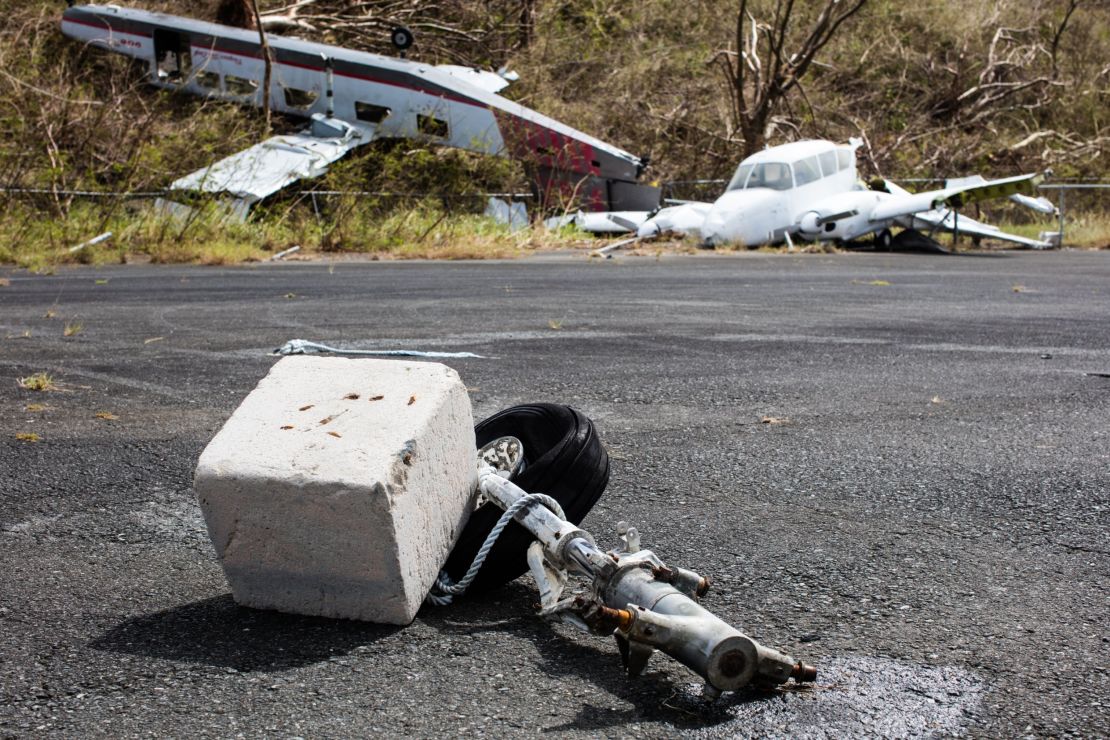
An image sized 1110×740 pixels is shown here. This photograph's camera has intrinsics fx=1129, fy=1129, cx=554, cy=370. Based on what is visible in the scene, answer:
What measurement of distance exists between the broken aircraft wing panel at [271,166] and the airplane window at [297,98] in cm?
196

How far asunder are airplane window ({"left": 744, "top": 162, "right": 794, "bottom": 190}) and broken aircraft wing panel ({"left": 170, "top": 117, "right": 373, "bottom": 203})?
8.79 m

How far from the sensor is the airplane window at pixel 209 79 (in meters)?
27.7

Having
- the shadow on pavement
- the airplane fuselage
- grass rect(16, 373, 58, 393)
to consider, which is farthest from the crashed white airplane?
the shadow on pavement

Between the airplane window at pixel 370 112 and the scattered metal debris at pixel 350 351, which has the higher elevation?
the airplane window at pixel 370 112

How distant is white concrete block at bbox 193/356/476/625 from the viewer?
3.04m

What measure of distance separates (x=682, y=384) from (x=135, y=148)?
20.3 metres

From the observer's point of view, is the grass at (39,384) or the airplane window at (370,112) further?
the airplane window at (370,112)

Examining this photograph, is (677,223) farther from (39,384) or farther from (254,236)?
(39,384)

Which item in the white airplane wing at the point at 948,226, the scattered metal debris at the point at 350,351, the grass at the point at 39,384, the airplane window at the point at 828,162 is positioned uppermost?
the airplane window at the point at 828,162

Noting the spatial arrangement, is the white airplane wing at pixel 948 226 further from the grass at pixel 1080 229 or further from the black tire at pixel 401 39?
the black tire at pixel 401 39

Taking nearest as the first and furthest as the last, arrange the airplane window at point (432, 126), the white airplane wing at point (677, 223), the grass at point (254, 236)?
1. the grass at point (254, 236)
2. the white airplane wing at point (677, 223)
3. the airplane window at point (432, 126)

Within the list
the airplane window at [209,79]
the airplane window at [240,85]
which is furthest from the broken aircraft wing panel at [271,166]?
the airplane window at [209,79]

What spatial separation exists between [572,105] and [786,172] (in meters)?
12.9

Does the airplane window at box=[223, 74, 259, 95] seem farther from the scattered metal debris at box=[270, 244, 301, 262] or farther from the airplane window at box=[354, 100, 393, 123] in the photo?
the scattered metal debris at box=[270, 244, 301, 262]
